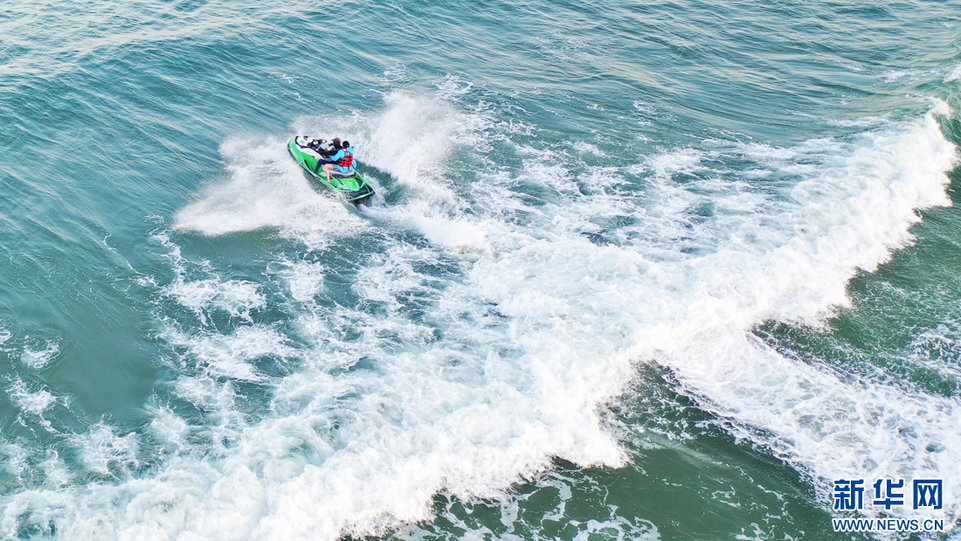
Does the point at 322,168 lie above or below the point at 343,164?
below

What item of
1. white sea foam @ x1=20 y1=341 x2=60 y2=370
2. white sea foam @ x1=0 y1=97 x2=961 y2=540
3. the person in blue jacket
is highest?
the person in blue jacket

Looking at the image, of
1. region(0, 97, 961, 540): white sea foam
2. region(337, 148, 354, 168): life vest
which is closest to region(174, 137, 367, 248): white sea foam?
region(0, 97, 961, 540): white sea foam

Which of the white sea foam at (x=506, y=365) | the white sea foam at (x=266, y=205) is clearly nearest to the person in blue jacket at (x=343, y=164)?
the white sea foam at (x=266, y=205)

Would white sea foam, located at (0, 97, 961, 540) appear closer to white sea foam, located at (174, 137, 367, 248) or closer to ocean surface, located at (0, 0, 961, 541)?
ocean surface, located at (0, 0, 961, 541)

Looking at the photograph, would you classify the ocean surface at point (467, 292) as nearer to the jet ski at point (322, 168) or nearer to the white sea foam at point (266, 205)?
the white sea foam at point (266, 205)

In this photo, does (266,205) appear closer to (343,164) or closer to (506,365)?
(343,164)

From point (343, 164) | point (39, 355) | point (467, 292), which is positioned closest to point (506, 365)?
point (467, 292)

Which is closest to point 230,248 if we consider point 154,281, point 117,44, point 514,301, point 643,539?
point 154,281
